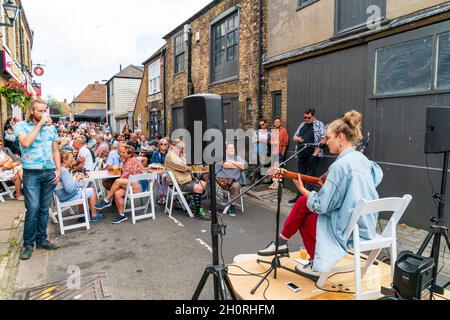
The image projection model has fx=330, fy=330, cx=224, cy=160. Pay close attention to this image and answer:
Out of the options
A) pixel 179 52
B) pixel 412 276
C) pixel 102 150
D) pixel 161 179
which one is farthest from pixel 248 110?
pixel 412 276

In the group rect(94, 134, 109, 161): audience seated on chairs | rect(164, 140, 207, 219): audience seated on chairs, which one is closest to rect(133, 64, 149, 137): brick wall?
rect(94, 134, 109, 161): audience seated on chairs

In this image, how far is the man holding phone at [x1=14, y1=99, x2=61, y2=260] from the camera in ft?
13.5

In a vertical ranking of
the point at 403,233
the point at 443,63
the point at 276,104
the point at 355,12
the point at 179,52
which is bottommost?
the point at 403,233

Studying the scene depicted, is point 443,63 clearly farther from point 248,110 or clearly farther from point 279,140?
point 248,110

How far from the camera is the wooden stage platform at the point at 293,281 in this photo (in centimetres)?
300

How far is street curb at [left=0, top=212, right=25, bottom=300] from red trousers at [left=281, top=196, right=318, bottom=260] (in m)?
2.88

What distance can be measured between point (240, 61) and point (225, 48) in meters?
1.64

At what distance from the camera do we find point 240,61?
1072 centimetres

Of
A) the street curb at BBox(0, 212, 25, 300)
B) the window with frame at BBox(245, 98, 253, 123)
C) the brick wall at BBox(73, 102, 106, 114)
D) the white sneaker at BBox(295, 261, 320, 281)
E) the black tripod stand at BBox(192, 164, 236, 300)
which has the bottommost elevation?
the street curb at BBox(0, 212, 25, 300)

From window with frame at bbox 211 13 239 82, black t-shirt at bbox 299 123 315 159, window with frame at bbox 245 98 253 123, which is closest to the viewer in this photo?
black t-shirt at bbox 299 123 315 159

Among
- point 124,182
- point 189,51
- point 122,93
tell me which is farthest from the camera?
point 122,93

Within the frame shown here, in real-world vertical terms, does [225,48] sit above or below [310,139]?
above

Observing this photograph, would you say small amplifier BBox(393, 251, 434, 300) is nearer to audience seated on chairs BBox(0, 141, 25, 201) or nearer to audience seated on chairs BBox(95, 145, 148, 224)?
audience seated on chairs BBox(95, 145, 148, 224)

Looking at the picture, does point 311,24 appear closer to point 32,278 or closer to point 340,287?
point 340,287
